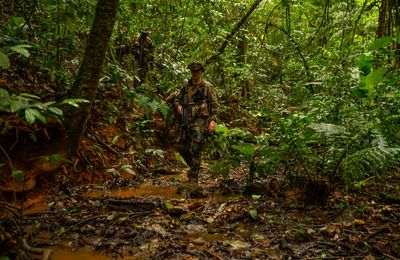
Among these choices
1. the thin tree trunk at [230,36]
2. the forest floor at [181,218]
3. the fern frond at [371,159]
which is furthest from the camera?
the thin tree trunk at [230,36]

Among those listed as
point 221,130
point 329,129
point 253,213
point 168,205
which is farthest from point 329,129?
point 221,130

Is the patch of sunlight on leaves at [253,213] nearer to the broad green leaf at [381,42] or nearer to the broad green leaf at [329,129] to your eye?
the broad green leaf at [329,129]

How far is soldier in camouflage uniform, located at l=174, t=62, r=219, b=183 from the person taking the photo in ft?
23.2

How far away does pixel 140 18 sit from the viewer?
976cm

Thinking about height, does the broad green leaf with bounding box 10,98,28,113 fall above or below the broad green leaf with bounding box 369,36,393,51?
below

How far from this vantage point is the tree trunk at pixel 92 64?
451 cm

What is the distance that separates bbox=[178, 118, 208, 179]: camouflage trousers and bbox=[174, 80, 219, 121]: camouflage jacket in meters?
0.14

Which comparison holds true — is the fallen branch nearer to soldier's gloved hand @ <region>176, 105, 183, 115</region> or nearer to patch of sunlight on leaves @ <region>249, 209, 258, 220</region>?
patch of sunlight on leaves @ <region>249, 209, 258, 220</region>

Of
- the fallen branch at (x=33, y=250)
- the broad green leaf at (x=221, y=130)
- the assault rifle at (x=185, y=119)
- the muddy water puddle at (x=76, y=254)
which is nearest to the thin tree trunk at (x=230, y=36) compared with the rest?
the broad green leaf at (x=221, y=130)

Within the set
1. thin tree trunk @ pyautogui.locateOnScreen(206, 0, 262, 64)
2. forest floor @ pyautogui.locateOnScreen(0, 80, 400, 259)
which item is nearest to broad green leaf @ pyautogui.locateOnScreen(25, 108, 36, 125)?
forest floor @ pyautogui.locateOnScreen(0, 80, 400, 259)

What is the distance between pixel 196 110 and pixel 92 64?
2826 millimetres

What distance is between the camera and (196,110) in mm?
7113

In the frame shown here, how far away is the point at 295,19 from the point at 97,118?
11.3 m

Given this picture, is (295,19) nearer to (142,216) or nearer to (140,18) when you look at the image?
(140,18)
